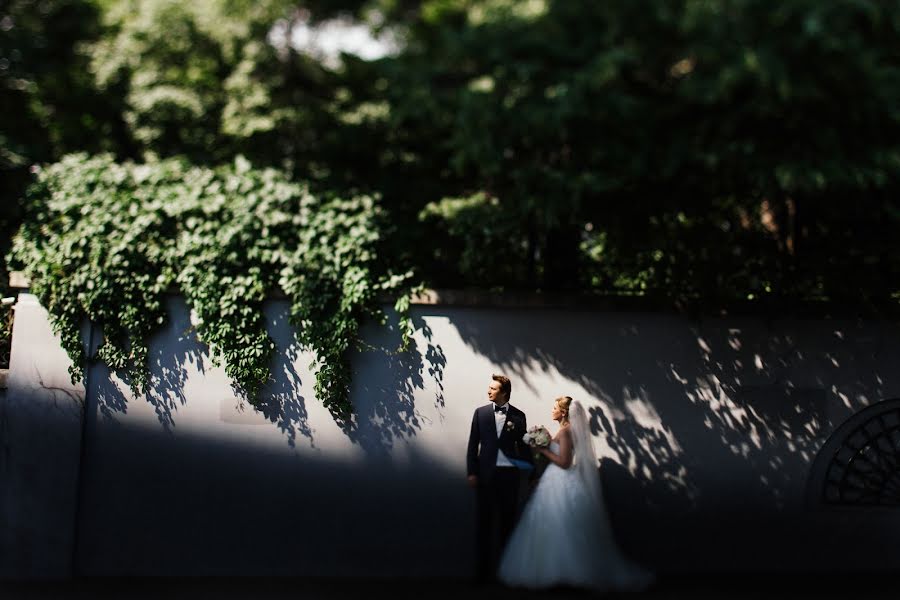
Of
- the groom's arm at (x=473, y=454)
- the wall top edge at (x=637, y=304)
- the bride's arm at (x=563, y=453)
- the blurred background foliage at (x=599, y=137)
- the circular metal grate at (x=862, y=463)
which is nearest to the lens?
the blurred background foliage at (x=599, y=137)

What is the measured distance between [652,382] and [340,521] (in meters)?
2.98

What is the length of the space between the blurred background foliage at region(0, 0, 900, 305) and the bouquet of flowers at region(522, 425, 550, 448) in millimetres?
1568

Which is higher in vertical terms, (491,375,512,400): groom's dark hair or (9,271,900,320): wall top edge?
(9,271,900,320): wall top edge

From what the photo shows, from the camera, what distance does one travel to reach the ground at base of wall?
20.9 feet

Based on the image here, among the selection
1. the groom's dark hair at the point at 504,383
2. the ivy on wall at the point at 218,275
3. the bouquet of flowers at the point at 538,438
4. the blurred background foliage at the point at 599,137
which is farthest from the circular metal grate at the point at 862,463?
the ivy on wall at the point at 218,275

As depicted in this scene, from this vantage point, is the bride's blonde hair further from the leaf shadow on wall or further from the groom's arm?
the leaf shadow on wall

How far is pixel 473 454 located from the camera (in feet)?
21.9

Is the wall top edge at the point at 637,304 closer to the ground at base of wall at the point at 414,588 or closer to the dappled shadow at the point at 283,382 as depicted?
the dappled shadow at the point at 283,382

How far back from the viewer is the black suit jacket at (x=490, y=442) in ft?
21.9

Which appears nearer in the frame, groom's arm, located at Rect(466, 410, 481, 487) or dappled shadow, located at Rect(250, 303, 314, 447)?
groom's arm, located at Rect(466, 410, 481, 487)

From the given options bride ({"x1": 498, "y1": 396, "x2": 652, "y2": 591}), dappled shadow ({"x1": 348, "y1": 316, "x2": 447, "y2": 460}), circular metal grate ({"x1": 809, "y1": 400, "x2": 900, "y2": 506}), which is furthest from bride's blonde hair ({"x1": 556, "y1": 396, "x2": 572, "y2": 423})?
circular metal grate ({"x1": 809, "y1": 400, "x2": 900, "y2": 506})

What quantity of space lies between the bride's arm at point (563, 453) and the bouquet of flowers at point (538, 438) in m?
0.08

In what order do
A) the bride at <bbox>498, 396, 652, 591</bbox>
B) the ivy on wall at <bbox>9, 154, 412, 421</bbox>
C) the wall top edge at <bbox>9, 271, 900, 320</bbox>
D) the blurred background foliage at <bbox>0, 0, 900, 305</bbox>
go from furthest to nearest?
the wall top edge at <bbox>9, 271, 900, 320</bbox> < the ivy on wall at <bbox>9, 154, 412, 421</bbox> < the bride at <bbox>498, 396, 652, 591</bbox> < the blurred background foliage at <bbox>0, 0, 900, 305</bbox>

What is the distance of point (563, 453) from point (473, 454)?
28.7 inches
